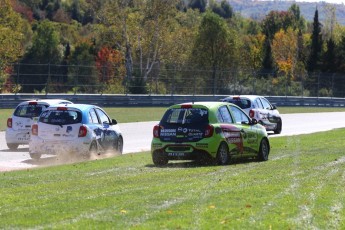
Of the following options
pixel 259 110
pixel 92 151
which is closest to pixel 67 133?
pixel 92 151

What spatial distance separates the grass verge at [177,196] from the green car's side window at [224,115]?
3.48 feet

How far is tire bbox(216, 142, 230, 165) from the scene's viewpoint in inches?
808

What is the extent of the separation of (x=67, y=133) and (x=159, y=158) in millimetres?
3093

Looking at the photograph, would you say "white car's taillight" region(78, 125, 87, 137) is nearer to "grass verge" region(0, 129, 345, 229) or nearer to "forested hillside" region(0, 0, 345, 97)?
"grass verge" region(0, 129, 345, 229)

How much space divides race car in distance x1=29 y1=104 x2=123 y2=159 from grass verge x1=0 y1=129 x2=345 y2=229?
1.69 metres

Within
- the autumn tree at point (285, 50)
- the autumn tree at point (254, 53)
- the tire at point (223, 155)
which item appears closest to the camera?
the tire at point (223, 155)

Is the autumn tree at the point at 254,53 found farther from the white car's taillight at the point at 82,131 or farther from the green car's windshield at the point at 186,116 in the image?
the green car's windshield at the point at 186,116

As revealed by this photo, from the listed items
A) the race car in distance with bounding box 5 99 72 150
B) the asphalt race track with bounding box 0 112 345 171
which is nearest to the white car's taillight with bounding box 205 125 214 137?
the asphalt race track with bounding box 0 112 345 171

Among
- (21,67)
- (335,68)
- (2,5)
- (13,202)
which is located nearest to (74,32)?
(335,68)

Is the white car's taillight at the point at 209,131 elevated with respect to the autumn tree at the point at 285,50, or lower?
lower

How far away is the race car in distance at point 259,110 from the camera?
35031 mm

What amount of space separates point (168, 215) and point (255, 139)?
430 inches

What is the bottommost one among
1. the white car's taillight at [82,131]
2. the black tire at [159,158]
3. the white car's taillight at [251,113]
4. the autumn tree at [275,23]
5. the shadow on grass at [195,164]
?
the shadow on grass at [195,164]

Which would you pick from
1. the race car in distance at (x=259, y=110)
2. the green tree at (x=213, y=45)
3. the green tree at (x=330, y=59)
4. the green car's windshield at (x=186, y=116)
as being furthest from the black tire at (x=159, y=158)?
the green tree at (x=330, y=59)
